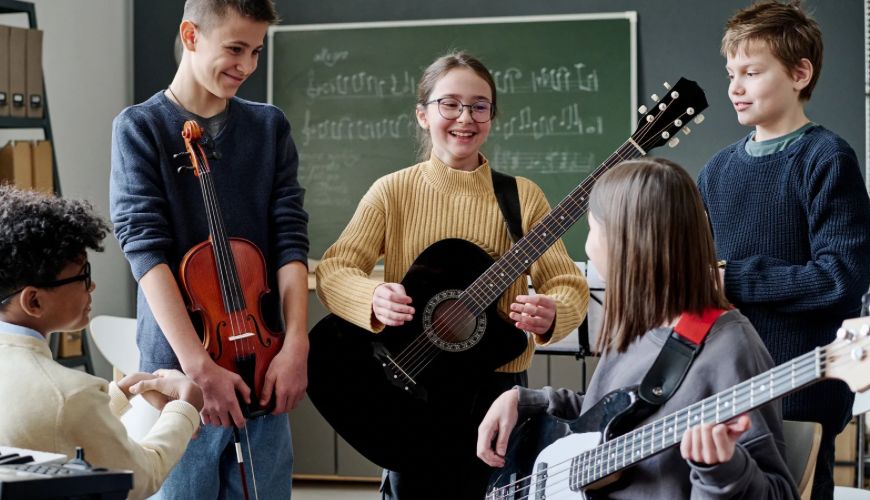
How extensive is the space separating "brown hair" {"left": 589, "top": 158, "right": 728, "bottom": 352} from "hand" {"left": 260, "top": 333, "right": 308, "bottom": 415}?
0.75 metres

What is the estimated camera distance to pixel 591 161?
479cm

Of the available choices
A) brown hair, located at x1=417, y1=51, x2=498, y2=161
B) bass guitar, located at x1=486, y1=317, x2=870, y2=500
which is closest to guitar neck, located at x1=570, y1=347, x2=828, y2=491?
bass guitar, located at x1=486, y1=317, x2=870, y2=500

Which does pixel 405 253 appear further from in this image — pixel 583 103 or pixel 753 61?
pixel 583 103

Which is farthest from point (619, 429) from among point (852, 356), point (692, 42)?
point (692, 42)

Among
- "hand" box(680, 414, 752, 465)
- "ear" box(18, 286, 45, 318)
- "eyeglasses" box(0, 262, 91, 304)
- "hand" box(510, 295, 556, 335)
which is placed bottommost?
"hand" box(680, 414, 752, 465)

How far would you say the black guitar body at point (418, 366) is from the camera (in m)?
2.20

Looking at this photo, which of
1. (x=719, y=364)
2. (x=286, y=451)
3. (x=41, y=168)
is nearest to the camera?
(x=719, y=364)

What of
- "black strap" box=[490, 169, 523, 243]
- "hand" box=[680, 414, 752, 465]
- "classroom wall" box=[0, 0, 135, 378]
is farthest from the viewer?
"classroom wall" box=[0, 0, 135, 378]

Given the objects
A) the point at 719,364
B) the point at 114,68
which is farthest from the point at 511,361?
the point at 114,68

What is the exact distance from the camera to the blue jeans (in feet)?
6.57

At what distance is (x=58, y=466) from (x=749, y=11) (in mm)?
1585

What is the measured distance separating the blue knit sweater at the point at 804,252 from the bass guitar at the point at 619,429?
53 centimetres

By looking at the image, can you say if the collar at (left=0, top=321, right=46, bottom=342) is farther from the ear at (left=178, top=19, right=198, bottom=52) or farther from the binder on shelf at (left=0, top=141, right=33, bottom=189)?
the binder on shelf at (left=0, top=141, right=33, bottom=189)

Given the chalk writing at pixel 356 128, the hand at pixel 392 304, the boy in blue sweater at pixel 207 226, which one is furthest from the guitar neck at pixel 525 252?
the chalk writing at pixel 356 128
